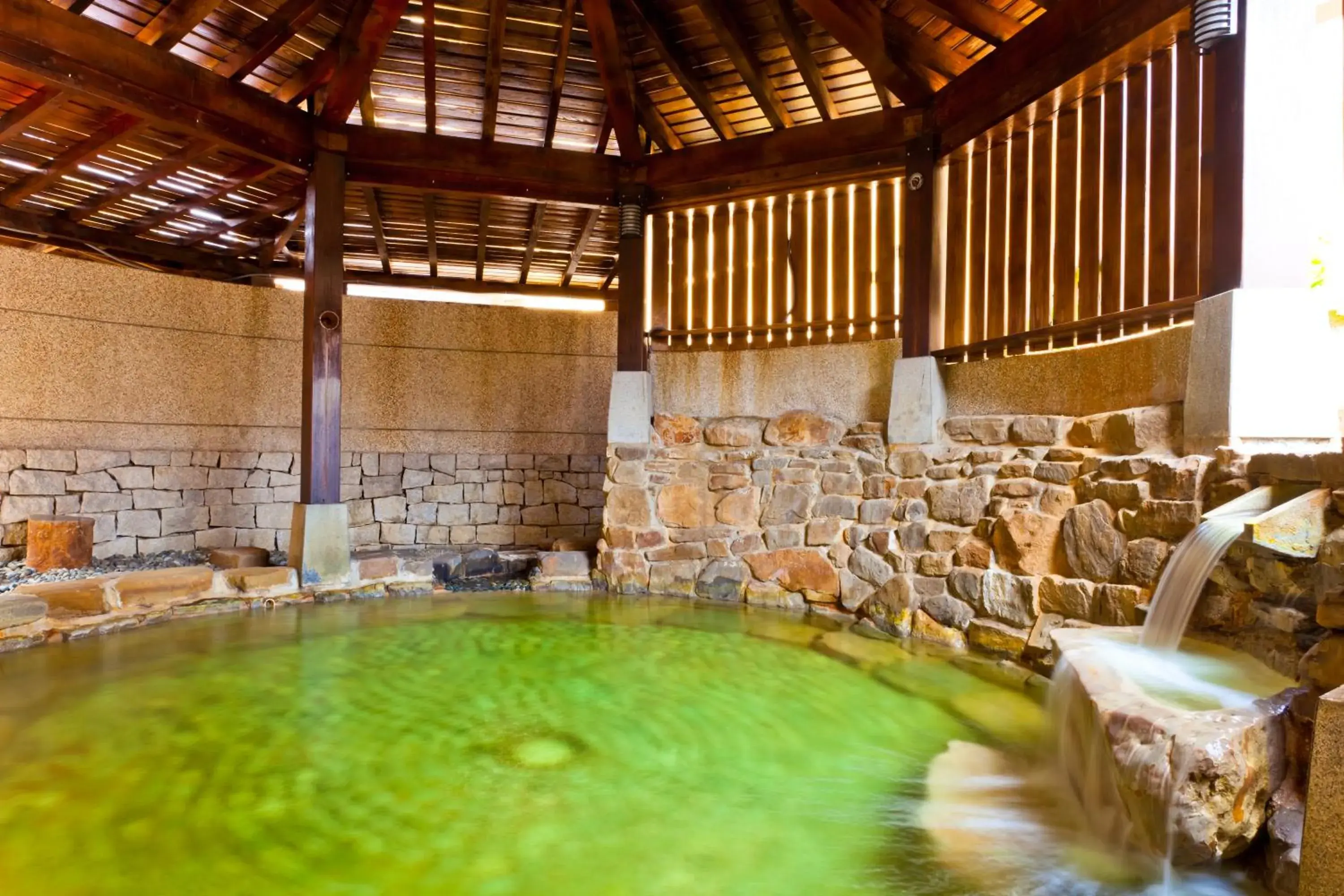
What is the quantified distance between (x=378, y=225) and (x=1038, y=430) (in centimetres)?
663

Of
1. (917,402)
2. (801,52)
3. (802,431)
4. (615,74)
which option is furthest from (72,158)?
(917,402)

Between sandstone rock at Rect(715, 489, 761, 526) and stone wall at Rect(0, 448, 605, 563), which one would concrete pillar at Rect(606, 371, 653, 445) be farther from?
stone wall at Rect(0, 448, 605, 563)

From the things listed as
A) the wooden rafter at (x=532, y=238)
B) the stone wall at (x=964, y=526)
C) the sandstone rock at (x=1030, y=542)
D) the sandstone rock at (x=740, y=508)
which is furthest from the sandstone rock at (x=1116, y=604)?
the wooden rafter at (x=532, y=238)

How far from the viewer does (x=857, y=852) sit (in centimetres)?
232

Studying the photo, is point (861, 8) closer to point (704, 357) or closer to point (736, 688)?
point (704, 357)

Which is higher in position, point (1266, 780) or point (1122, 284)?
point (1122, 284)

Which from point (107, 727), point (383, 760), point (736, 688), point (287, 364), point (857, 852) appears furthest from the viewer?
point (287, 364)

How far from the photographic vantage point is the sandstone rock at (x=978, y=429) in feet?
16.0

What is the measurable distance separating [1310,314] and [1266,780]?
2268 mm

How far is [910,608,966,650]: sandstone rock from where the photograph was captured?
4.68 metres

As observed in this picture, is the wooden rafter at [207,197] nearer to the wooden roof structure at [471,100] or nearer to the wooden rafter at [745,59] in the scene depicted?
the wooden roof structure at [471,100]

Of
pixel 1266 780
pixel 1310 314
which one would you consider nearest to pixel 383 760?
pixel 1266 780

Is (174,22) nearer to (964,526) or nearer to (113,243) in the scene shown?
(113,243)

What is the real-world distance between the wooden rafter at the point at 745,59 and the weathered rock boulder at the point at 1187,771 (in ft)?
17.5
